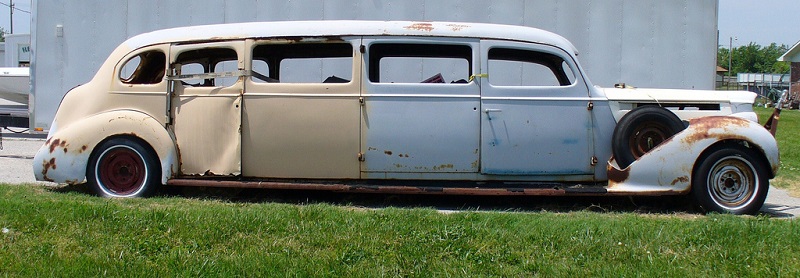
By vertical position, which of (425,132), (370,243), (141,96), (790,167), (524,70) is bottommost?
(370,243)

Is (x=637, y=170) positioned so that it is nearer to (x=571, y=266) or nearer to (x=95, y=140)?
(x=571, y=266)

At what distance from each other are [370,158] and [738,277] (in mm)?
3561

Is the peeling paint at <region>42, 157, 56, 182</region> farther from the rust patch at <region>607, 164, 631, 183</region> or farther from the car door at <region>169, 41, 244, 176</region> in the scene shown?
the rust patch at <region>607, 164, 631, 183</region>

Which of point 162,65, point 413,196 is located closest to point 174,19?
point 162,65

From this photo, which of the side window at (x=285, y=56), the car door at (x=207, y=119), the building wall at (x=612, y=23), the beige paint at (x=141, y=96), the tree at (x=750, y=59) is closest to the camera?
the car door at (x=207, y=119)

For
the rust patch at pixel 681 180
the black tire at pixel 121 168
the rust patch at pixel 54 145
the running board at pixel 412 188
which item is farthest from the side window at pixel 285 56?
the rust patch at pixel 681 180

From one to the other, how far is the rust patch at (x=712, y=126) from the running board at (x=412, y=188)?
94 centimetres

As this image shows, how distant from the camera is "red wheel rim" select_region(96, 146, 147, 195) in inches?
284

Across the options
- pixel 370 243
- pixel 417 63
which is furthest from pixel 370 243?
pixel 417 63

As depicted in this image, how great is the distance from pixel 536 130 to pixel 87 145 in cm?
437

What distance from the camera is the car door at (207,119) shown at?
712cm

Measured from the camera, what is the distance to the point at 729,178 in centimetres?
680

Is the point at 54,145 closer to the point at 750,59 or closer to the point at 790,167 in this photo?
the point at 790,167

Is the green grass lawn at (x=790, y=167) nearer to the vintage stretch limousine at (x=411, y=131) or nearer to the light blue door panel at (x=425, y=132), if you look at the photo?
the vintage stretch limousine at (x=411, y=131)
